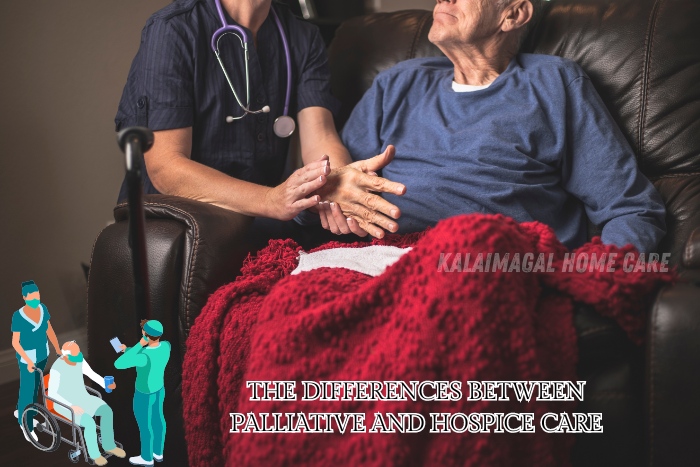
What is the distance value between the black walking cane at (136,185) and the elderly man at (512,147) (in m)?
0.54

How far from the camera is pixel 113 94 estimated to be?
2180mm

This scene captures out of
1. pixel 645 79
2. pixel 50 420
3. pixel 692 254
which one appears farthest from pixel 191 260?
pixel 645 79

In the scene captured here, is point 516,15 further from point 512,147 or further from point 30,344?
point 30,344

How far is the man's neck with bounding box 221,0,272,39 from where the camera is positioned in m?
1.49

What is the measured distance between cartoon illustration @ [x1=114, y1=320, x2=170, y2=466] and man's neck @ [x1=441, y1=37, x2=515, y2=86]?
95 centimetres

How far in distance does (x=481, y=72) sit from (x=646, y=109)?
1.24ft

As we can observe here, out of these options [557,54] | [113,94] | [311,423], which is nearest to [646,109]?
[557,54]

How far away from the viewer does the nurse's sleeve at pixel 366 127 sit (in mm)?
1590

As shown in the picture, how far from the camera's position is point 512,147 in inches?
53.9

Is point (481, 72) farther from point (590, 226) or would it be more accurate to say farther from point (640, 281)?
point (640, 281)

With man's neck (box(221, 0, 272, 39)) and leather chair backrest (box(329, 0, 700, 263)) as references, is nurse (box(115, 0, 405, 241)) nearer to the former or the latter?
man's neck (box(221, 0, 272, 39))

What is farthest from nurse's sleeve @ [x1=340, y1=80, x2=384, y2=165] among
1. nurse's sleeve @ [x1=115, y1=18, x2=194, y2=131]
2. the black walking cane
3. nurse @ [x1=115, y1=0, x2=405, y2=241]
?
the black walking cane

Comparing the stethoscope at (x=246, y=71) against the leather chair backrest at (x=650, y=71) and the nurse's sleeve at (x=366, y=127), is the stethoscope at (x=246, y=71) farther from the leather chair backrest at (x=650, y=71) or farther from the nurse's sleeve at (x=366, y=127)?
the leather chair backrest at (x=650, y=71)

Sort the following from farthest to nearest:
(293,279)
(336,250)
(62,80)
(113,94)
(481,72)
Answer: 1. (113,94)
2. (62,80)
3. (481,72)
4. (336,250)
5. (293,279)
